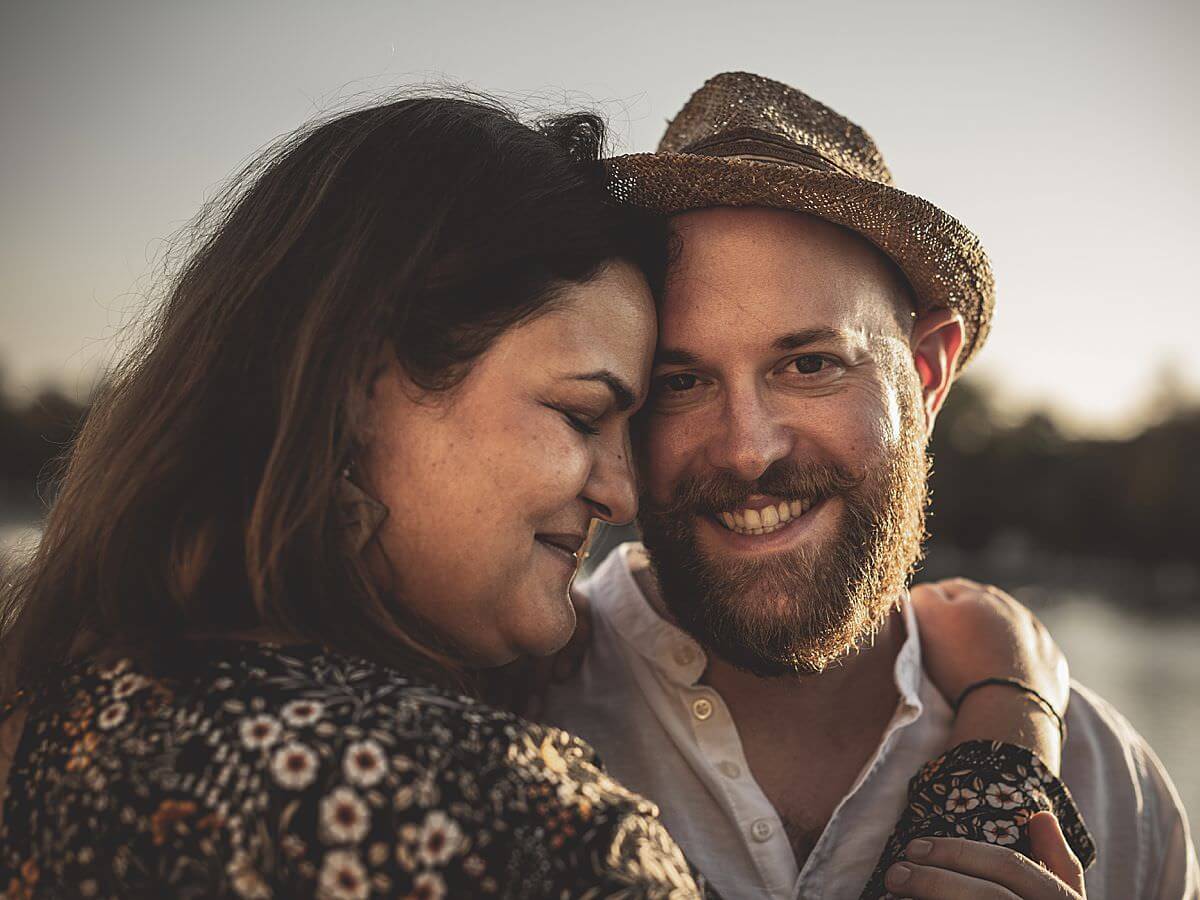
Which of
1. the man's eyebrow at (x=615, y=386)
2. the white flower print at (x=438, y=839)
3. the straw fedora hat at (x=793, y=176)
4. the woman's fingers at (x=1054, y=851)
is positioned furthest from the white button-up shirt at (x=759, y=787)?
the white flower print at (x=438, y=839)

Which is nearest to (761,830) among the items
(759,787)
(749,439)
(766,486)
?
(759,787)

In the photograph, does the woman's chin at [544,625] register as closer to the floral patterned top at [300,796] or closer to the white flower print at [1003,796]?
the floral patterned top at [300,796]

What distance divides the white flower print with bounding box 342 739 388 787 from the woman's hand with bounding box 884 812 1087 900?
1226mm

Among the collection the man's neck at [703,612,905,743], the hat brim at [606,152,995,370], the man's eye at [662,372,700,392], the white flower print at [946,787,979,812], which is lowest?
the man's neck at [703,612,905,743]

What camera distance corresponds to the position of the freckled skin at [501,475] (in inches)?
70.0

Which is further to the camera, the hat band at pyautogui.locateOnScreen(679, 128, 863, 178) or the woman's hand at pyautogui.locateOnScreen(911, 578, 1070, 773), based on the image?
the hat band at pyautogui.locateOnScreen(679, 128, 863, 178)

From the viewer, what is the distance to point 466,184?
190 cm

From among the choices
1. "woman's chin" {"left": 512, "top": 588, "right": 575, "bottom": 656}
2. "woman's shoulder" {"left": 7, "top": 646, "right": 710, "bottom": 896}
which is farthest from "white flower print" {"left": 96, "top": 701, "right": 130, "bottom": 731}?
"woman's chin" {"left": 512, "top": 588, "right": 575, "bottom": 656}

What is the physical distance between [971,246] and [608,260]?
1.22 meters

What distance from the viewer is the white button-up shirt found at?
2457 mm

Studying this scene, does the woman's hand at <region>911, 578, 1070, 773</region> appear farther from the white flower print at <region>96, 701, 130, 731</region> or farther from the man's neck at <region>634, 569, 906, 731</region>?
the white flower print at <region>96, 701, 130, 731</region>

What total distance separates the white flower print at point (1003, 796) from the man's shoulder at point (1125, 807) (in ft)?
2.13

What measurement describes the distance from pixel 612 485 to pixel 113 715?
3.35 ft

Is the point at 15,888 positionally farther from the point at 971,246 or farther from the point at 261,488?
the point at 971,246
